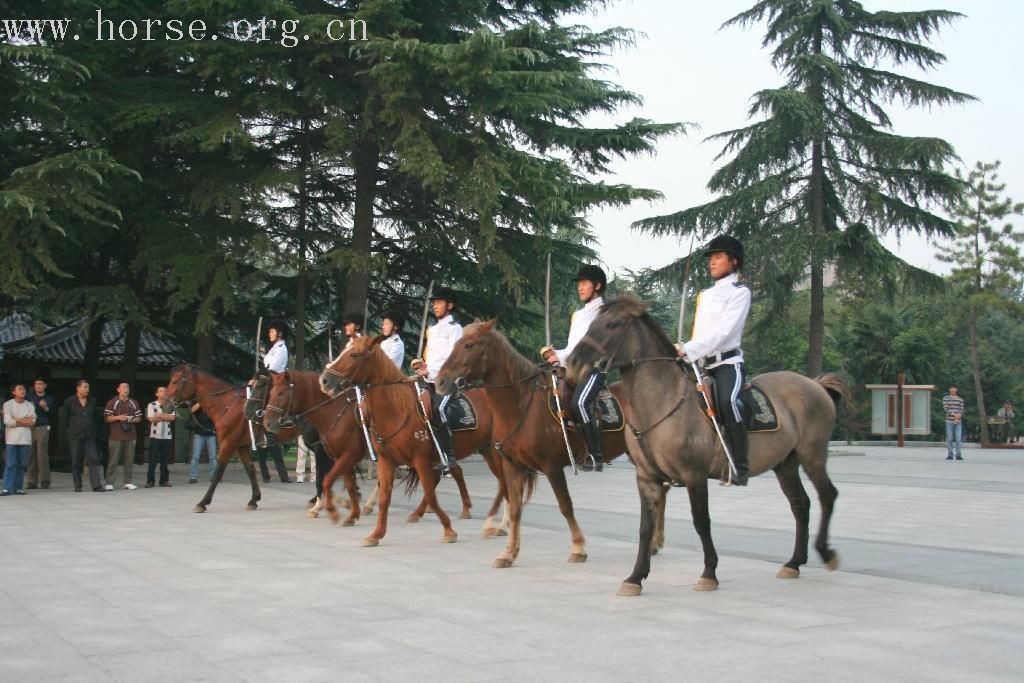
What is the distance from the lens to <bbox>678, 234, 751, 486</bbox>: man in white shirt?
8.26 meters

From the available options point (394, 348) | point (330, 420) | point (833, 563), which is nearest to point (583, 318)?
point (833, 563)

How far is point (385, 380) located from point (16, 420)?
9655 millimetres

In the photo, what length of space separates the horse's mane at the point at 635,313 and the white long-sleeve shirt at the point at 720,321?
0.19 m

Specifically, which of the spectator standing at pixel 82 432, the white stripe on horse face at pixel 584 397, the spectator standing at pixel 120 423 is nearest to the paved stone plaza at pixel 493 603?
the white stripe on horse face at pixel 584 397

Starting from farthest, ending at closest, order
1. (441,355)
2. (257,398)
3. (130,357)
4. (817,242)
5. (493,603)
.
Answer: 1. (817,242)
2. (130,357)
3. (257,398)
4. (441,355)
5. (493,603)

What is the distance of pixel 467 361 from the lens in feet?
31.6

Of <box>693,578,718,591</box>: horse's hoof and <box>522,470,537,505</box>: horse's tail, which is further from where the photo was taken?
<box>522,470,537,505</box>: horse's tail

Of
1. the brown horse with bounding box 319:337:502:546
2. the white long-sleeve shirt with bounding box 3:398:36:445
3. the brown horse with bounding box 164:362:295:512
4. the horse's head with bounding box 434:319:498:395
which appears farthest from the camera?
the white long-sleeve shirt with bounding box 3:398:36:445

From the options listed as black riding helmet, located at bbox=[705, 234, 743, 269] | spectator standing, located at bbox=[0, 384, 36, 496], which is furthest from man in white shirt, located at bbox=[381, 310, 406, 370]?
spectator standing, located at bbox=[0, 384, 36, 496]

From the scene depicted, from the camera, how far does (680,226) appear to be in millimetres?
35188

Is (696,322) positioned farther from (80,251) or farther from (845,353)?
(845,353)

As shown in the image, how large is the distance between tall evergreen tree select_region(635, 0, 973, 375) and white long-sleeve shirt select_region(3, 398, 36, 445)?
Answer: 22424mm

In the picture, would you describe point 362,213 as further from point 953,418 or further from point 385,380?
point 953,418

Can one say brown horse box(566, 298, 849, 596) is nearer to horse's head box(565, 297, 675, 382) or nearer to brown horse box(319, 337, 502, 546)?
horse's head box(565, 297, 675, 382)
